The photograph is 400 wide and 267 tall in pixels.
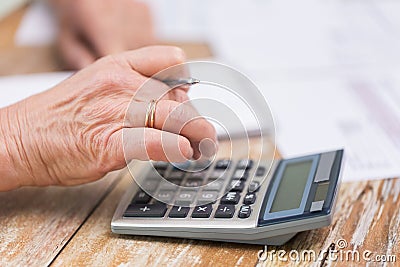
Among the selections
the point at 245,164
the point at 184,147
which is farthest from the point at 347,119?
the point at 184,147

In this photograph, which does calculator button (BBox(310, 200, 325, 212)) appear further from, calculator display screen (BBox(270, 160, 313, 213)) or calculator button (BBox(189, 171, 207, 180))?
calculator button (BBox(189, 171, 207, 180))

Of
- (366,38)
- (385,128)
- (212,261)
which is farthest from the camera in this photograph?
(366,38)

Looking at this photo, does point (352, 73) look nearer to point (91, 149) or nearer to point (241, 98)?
point (241, 98)

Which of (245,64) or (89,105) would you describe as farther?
(245,64)

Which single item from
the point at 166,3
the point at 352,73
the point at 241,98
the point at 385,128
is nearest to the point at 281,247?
the point at 241,98

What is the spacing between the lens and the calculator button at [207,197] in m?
0.62

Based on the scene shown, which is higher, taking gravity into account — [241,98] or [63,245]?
[241,98]

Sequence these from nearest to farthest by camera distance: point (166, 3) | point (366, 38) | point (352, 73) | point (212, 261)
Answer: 1. point (212, 261)
2. point (352, 73)
3. point (366, 38)
4. point (166, 3)

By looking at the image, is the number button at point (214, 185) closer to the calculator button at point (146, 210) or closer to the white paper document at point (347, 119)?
the calculator button at point (146, 210)

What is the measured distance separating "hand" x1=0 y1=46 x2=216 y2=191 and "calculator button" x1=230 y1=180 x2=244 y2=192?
0.05 meters

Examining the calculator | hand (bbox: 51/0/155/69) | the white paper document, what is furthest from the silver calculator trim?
hand (bbox: 51/0/155/69)

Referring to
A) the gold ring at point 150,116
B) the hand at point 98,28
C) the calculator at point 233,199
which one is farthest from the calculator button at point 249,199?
the hand at point 98,28

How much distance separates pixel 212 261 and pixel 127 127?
Answer: 0.49 feet

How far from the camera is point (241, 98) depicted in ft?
2.11
